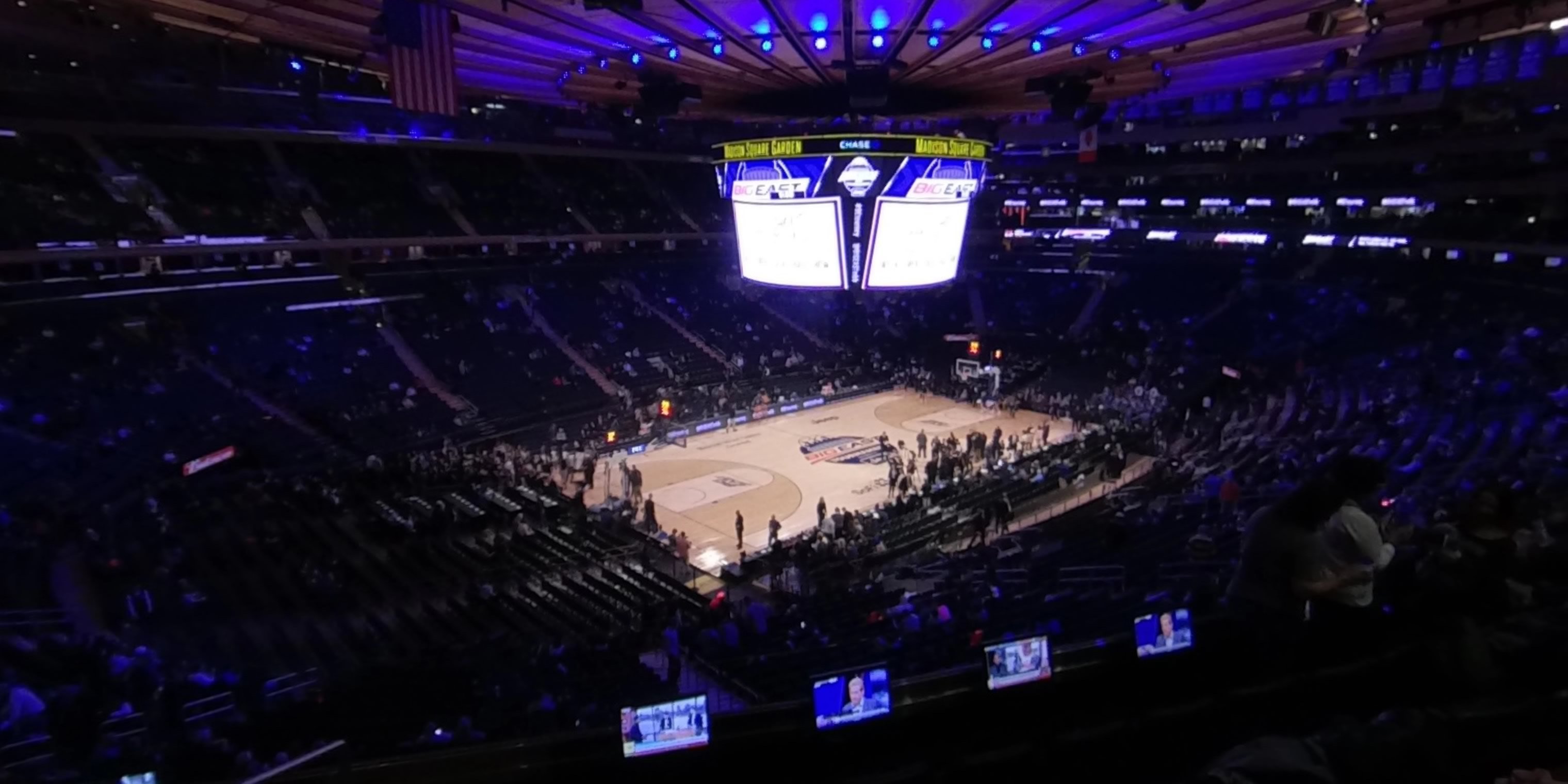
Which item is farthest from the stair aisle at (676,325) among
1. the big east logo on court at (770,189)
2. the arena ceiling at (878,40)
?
the arena ceiling at (878,40)

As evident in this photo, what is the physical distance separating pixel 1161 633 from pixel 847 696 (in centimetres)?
195

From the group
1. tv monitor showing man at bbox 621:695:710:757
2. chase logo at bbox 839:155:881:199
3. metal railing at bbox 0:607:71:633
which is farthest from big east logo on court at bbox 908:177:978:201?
metal railing at bbox 0:607:71:633

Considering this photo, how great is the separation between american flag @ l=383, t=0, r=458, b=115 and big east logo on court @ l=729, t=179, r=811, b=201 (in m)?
4.04

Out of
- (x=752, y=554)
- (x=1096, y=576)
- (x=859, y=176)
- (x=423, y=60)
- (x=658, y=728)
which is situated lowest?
(x=752, y=554)

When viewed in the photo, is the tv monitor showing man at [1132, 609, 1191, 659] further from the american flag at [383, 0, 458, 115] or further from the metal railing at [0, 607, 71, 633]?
the metal railing at [0, 607, 71, 633]

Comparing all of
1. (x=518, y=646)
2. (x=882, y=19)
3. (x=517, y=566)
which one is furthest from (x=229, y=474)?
(x=882, y=19)

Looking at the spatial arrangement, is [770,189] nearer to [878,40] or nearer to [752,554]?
[878,40]

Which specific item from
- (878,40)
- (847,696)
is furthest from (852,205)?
(847,696)

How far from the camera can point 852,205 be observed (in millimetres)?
10648

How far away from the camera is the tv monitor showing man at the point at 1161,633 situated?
5.11m

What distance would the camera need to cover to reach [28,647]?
30.8 feet

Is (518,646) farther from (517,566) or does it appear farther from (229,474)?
(229,474)

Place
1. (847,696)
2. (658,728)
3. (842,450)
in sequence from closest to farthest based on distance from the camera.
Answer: (658,728)
(847,696)
(842,450)

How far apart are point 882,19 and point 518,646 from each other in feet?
27.3
